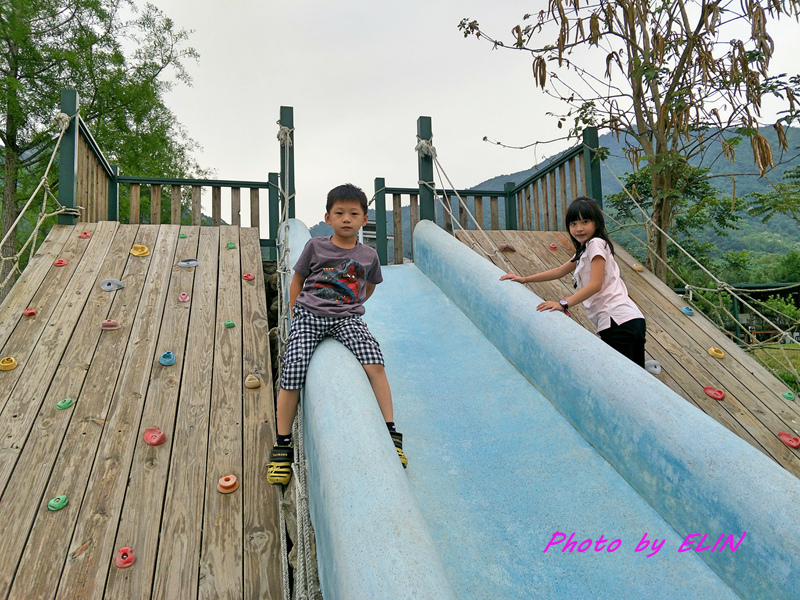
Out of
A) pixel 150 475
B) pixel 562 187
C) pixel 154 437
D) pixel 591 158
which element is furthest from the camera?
pixel 562 187

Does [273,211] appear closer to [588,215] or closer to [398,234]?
[398,234]

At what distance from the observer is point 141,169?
14.2 m

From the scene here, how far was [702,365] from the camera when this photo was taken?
294 centimetres

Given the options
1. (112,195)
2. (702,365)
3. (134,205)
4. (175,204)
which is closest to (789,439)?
(702,365)

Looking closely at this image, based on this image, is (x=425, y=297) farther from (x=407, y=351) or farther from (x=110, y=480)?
(x=110, y=480)

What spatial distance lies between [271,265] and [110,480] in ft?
11.0

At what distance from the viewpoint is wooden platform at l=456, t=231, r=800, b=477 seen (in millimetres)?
2480

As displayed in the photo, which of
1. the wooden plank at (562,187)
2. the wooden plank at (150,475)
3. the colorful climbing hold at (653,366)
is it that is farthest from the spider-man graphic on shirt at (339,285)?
the wooden plank at (562,187)

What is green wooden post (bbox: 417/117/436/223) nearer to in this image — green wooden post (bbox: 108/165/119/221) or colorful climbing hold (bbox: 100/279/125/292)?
colorful climbing hold (bbox: 100/279/125/292)

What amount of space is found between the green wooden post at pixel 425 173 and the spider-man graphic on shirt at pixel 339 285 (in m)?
2.30

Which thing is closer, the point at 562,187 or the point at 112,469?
the point at 112,469

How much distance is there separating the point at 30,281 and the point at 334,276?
7.26ft

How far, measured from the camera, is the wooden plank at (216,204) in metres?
5.35

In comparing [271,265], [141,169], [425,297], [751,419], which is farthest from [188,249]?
[141,169]
